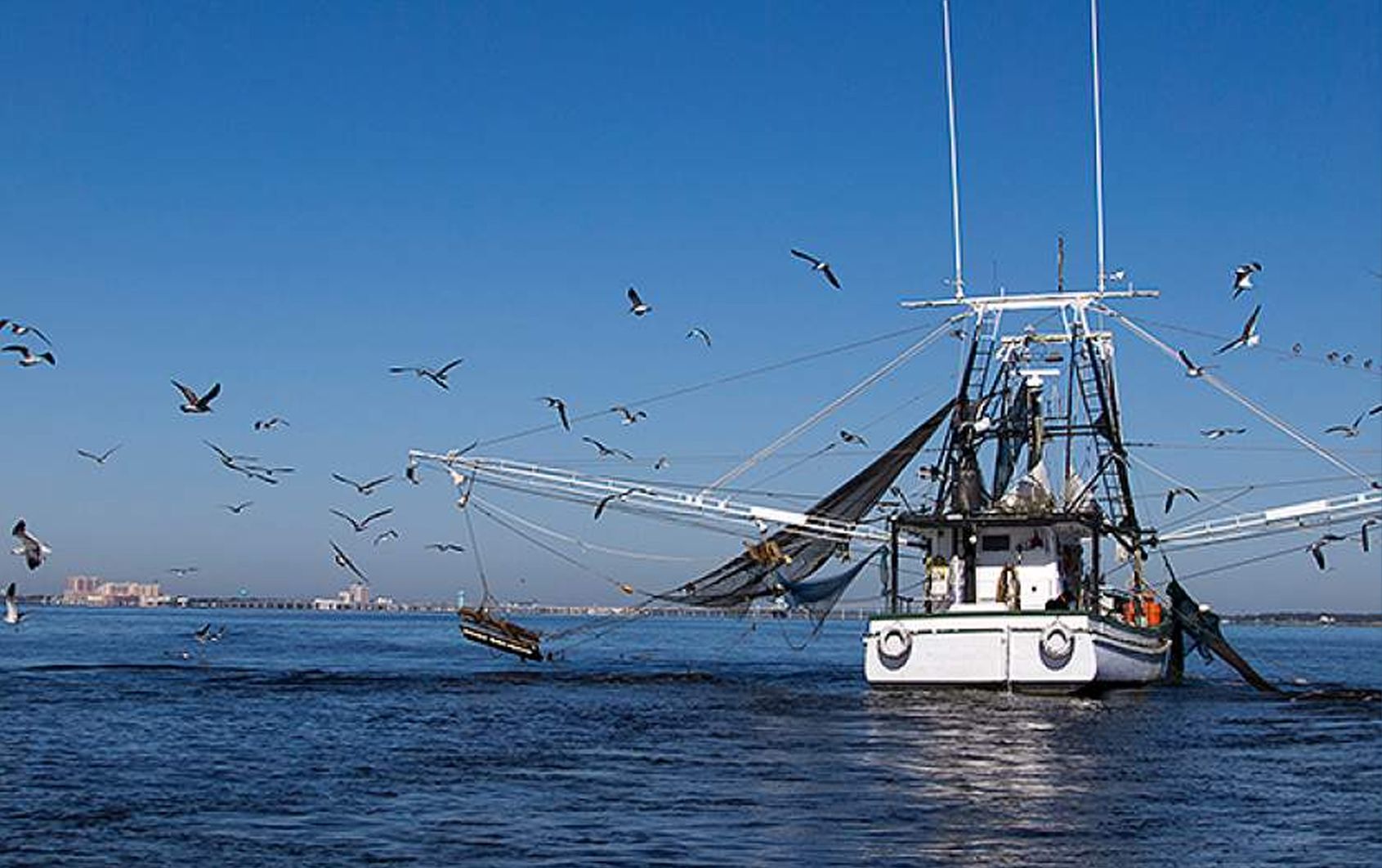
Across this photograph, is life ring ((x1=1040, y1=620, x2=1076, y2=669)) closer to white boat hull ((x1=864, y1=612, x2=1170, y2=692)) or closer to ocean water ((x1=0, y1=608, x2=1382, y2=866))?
white boat hull ((x1=864, y1=612, x2=1170, y2=692))

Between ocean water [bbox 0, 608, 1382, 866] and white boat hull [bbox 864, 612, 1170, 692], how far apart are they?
81 cm

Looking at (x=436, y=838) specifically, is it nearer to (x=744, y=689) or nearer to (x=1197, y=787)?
(x=1197, y=787)

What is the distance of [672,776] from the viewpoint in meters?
28.4

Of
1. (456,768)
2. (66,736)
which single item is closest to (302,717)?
(66,736)

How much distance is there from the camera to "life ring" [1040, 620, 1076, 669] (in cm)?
4462

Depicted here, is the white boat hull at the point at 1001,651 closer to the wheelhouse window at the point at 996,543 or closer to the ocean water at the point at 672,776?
the ocean water at the point at 672,776

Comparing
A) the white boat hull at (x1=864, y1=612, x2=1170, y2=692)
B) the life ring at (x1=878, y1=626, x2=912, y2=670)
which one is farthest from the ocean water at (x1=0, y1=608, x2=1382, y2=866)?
the life ring at (x1=878, y1=626, x2=912, y2=670)

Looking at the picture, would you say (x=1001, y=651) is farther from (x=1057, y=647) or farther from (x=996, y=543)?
(x=996, y=543)

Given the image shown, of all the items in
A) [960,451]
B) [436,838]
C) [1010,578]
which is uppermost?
[960,451]

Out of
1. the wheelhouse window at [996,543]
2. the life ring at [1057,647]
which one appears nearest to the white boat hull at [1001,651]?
the life ring at [1057,647]

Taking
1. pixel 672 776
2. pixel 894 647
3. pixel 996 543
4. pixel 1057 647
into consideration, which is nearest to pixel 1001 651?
pixel 1057 647

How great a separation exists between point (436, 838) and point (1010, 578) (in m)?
29.7

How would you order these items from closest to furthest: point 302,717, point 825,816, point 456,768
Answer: point 825,816 → point 456,768 → point 302,717

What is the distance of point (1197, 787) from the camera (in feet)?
92.9
